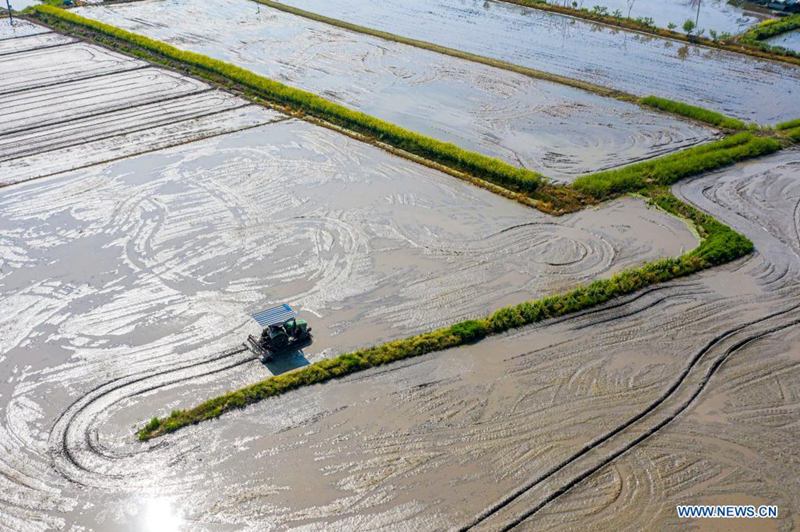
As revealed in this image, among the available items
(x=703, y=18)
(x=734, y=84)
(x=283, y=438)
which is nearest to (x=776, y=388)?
(x=283, y=438)

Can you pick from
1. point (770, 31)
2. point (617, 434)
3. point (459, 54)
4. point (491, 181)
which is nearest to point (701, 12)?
point (770, 31)

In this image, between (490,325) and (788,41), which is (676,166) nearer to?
(490,325)

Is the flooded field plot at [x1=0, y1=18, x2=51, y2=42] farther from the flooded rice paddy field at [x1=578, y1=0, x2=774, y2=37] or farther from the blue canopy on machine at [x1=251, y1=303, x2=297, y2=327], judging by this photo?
the flooded rice paddy field at [x1=578, y1=0, x2=774, y2=37]

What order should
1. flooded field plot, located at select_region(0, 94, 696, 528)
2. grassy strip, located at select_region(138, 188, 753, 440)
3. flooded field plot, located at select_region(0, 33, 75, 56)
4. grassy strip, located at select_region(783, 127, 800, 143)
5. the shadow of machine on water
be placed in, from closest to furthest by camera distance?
1. flooded field plot, located at select_region(0, 94, 696, 528)
2. grassy strip, located at select_region(138, 188, 753, 440)
3. the shadow of machine on water
4. grassy strip, located at select_region(783, 127, 800, 143)
5. flooded field plot, located at select_region(0, 33, 75, 56)

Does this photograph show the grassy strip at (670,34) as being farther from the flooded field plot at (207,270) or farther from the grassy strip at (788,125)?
the flooded field plot at (207,270)

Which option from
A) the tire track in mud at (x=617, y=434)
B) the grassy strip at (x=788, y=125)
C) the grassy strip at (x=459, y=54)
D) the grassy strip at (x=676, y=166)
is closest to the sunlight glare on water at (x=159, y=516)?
the tire track in mud at (x=617, y=434)

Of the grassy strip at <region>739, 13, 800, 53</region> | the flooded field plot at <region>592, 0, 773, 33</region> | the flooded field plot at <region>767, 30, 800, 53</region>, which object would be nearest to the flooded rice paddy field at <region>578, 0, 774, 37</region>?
the flooded field plot at <region>592, 0, 773, 33</region>
